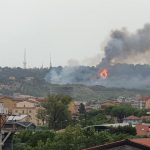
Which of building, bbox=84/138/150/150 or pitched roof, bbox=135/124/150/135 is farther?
pitched roof, bbox=135/124/150/135

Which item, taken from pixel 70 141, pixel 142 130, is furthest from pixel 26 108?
pixel 70 141

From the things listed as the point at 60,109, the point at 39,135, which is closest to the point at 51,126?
the point at 60,109

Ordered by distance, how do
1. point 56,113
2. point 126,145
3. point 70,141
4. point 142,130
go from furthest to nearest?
point 56,113 → point 142,130 → point 70,141 → point 126,145

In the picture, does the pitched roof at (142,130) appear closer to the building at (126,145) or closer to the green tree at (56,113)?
the green tree at (56,113)

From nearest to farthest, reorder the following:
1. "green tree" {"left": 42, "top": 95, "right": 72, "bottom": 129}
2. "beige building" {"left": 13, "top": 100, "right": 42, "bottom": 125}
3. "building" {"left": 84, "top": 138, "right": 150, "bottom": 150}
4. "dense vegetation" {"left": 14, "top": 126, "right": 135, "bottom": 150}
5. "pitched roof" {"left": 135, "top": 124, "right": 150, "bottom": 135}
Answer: "building" {"left": 84, "top": 138, "right": 150, "bottom": 150}
"dense vegetation" {"left": 14, "top": 126, "right": 135, "bottom": 150}
"pitched roof" {"left": 135, "top": 124, "right": 150, "bottom": 135}
"green tree" {"left": 42, "top": 95, "right": 72, "bottom": 129}
"beige building" {"left": 13, "top": 100, "right": 42, "bottom": 125}

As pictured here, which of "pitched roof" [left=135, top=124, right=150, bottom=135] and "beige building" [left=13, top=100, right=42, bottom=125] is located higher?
"beige building" [left=13, top=100, right=42, bottom=125]

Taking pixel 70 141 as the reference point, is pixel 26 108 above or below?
above

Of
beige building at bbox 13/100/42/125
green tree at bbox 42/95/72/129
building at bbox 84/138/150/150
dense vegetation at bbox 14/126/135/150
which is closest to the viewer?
building at bbox 84/138/150/150

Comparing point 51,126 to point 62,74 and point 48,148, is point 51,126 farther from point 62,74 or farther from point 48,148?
point 62,74

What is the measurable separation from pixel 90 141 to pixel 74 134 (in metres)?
2.01

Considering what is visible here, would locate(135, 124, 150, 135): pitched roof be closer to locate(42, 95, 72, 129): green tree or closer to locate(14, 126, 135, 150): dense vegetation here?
locate(14, 126, 135, 150): dense vegetation

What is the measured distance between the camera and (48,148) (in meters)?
38.5

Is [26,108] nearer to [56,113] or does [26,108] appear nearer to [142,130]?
[56,113]

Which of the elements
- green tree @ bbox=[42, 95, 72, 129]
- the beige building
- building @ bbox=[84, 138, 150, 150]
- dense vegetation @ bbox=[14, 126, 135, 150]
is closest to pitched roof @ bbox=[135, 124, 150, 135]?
dense vegetation @ bbox=[14, 126, 135, 150]
